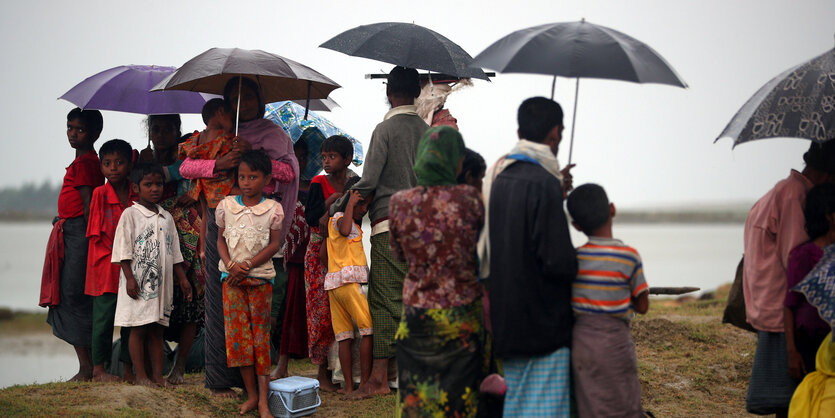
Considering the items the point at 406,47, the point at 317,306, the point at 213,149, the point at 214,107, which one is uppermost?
the point at 406,47

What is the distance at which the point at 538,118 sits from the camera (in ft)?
12.3

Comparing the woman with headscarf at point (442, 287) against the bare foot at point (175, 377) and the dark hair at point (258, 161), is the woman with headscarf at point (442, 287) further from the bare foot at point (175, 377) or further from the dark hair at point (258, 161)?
the bare foot at point (175, 377)

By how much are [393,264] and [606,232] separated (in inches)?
93.3

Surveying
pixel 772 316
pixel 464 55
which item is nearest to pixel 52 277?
pixel 464 55

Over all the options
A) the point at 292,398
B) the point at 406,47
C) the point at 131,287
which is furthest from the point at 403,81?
the point at 131,287

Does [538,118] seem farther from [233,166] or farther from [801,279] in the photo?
[233,166]

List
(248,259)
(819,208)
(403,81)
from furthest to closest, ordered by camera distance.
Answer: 1. (403,81)
2. (248,259)
3. (819,208)

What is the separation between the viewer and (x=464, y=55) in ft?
19.1

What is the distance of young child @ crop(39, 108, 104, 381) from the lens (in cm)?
603

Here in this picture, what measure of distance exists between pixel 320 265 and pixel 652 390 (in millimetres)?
3045

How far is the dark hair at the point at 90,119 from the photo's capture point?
618cm

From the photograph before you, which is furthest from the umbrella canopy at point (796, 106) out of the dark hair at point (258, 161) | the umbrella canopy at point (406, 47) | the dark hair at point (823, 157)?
the dark hair at point (258, 161)

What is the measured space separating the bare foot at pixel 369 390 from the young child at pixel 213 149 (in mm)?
1598

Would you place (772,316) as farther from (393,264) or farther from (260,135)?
(260,135)
